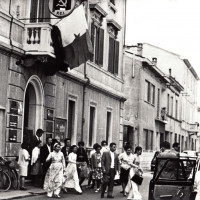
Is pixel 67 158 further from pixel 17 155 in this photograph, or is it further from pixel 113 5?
pixel 113 5

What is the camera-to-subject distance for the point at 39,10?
66.9 feet

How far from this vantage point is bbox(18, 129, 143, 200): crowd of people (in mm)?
17359

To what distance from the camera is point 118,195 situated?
18656mm

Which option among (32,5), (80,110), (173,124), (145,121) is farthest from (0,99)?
(173,124)

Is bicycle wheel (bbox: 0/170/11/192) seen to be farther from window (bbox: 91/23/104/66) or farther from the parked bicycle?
window (bbox: 91/23/104/66)

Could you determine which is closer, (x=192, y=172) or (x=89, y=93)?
(x=192, y=172)

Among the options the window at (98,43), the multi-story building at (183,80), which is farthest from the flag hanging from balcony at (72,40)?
the multi-story building at (183,80)

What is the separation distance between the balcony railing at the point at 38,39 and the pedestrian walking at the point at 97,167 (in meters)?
3.77

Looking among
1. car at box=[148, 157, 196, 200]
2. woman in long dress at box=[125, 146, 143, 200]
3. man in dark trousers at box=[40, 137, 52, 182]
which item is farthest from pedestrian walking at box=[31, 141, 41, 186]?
car at box=[148, 157, 196, 200]

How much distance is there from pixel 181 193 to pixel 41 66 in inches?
419

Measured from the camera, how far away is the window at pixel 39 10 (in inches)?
787

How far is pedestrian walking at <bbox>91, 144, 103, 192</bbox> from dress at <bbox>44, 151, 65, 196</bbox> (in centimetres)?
229

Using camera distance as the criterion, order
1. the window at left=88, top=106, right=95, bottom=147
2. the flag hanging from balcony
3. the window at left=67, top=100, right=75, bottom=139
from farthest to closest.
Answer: the window at left=88, top=106, right=95, bottom=147 < the window at left=67, top=100, right=75, bottom=139 < the flag hanging from balcony

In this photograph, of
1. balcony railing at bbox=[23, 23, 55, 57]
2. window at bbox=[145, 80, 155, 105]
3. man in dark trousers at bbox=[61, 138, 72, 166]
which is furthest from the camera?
window at bbox=[145, 80, 155, 105]
